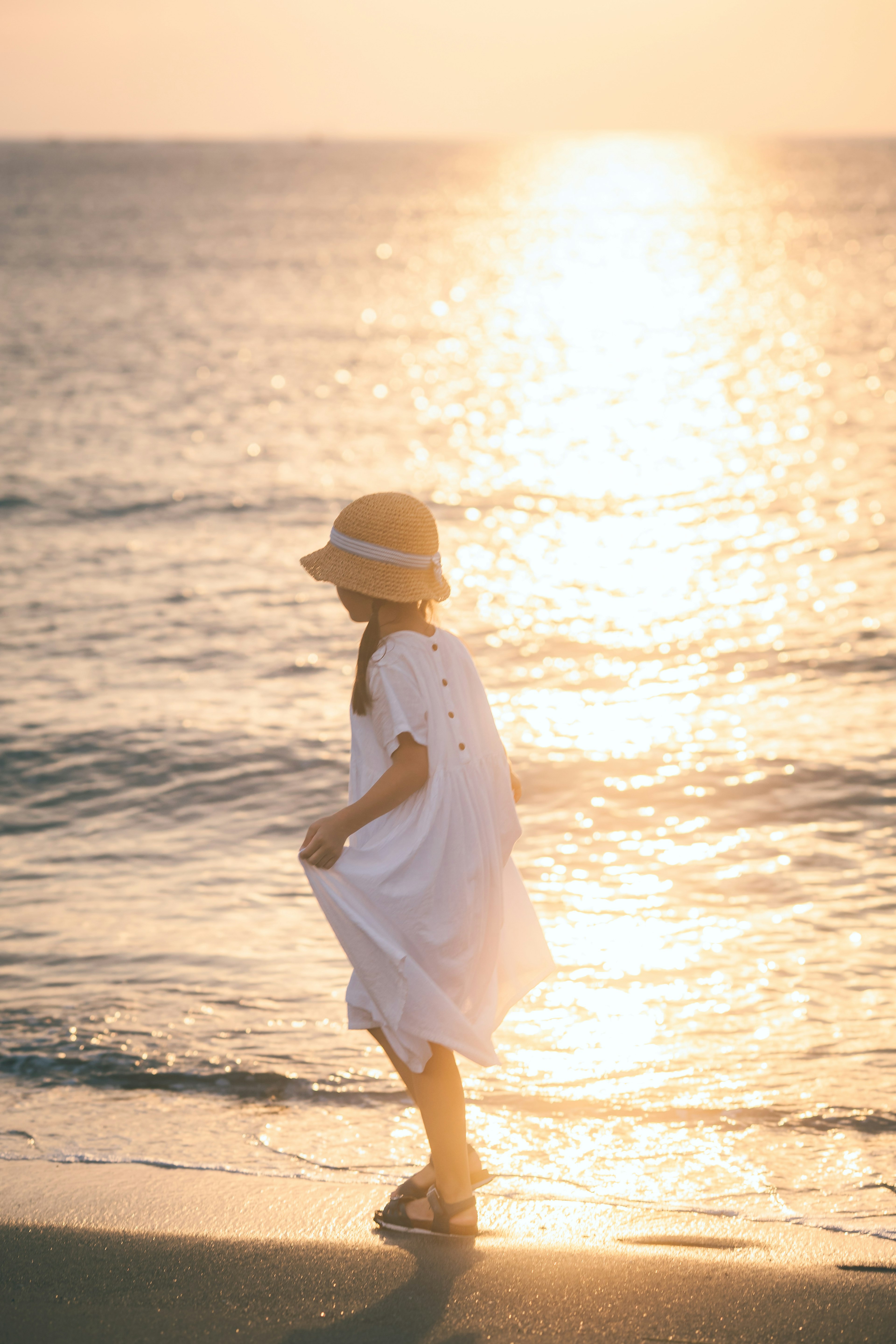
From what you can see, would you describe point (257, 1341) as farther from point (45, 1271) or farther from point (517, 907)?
point (517, 907)

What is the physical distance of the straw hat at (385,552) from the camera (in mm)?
3166

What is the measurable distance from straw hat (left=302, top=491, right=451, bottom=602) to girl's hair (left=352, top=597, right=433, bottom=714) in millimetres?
41

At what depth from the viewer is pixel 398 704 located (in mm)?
3086

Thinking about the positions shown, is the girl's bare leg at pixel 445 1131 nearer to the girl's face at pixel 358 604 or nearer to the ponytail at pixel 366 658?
the ponytail at pixel 366 658

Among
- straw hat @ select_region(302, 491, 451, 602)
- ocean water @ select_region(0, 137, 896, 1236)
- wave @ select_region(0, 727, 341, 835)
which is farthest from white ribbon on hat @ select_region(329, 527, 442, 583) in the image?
wave @ select_region(0, 727, 341, 835)

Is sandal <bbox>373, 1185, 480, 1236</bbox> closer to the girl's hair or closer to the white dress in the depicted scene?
the white dress

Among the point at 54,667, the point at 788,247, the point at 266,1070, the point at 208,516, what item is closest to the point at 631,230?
the point at 788,247

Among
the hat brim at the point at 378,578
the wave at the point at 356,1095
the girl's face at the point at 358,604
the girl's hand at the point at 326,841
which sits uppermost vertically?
the hat brim at the point at 378,578

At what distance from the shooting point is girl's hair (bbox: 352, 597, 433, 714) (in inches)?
124

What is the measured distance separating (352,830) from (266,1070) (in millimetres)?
1895

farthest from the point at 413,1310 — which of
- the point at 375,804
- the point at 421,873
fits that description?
the point at 375,804

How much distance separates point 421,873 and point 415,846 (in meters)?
0.07

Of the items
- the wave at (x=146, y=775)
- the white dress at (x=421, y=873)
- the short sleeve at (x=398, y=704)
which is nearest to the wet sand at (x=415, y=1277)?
the white dress at (x=421, y=873)

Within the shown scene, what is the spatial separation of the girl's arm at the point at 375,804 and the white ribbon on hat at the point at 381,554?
16.2 inches
